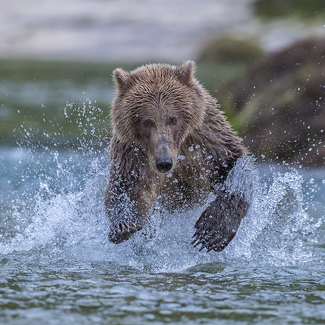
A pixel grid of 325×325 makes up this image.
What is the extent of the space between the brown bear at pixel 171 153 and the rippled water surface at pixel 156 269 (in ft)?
1.01

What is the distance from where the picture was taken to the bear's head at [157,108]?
5754 mm

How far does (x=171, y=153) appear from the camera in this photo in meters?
5.61

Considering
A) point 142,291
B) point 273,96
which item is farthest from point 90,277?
point 273,96

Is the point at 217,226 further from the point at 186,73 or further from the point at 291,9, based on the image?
the point at 291,9

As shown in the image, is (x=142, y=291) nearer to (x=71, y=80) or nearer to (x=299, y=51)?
(x=299, y=51)

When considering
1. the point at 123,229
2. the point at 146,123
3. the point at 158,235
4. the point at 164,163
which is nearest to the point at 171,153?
the point at 164,163

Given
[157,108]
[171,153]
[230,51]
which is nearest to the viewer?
[171,153]

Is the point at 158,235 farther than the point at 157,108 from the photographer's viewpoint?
Yes

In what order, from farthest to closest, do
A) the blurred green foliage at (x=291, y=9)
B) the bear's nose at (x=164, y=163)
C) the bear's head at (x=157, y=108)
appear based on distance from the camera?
the blurred green foliage at (x=291, y=9), the bear's head at (x=157, y=108), the bear's nose at (x=164, y=163)

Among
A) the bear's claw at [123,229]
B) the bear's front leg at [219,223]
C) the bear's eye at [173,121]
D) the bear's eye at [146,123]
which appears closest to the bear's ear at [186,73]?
the bear's eye at [173,121]

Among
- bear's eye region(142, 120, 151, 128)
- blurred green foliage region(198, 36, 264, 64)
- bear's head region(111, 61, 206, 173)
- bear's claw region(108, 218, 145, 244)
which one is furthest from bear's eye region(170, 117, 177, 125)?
blurred green foliage region(198, 36, 264, 64)

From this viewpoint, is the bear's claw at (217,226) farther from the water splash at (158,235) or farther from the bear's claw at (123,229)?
the bear's claw at (123,229)

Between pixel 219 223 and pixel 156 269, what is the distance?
0.82 meters

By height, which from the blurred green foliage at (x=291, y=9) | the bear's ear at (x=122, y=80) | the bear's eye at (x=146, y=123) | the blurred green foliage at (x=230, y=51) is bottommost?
the bear's eye at (x=146, y=123)
